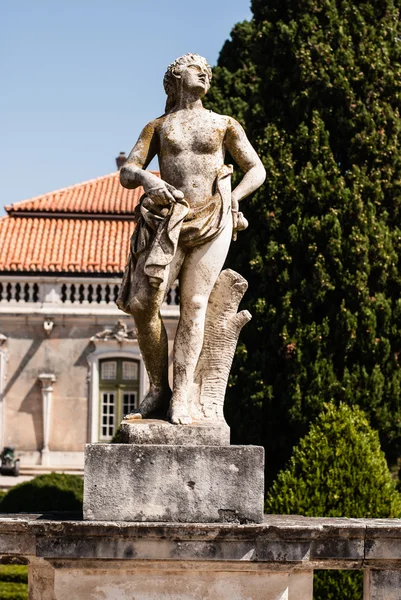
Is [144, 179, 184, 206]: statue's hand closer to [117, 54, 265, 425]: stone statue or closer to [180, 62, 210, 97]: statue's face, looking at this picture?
[117, 54, 265, 425]: stone statue

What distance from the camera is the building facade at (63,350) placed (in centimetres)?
2809

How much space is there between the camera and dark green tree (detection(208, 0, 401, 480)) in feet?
50.1

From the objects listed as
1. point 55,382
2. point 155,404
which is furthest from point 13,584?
point 55,382

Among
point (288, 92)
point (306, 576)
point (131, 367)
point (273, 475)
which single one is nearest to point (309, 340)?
point (273, 475)

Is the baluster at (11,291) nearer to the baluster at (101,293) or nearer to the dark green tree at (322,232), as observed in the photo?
the baluster at (101,293)

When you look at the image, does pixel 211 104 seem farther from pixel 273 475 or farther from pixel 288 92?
pixel 273 475

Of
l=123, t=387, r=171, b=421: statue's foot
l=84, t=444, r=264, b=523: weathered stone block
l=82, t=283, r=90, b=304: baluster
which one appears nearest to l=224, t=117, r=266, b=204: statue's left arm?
l=123, t=387, r=171, b=421: statue's foot

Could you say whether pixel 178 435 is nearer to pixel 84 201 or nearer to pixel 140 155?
pixel 140 155

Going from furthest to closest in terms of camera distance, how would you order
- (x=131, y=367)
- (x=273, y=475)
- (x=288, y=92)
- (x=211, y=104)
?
(x=131, y=367) → (x=211, y=104) → (x=288, y=92) → (x=273, y=475)

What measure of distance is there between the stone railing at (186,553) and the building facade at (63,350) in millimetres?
21117

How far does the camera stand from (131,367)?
Answer: 29.0m

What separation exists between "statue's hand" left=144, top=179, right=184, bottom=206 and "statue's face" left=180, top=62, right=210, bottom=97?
2.41ft

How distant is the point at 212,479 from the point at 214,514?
202 millimetres

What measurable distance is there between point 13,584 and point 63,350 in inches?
495
